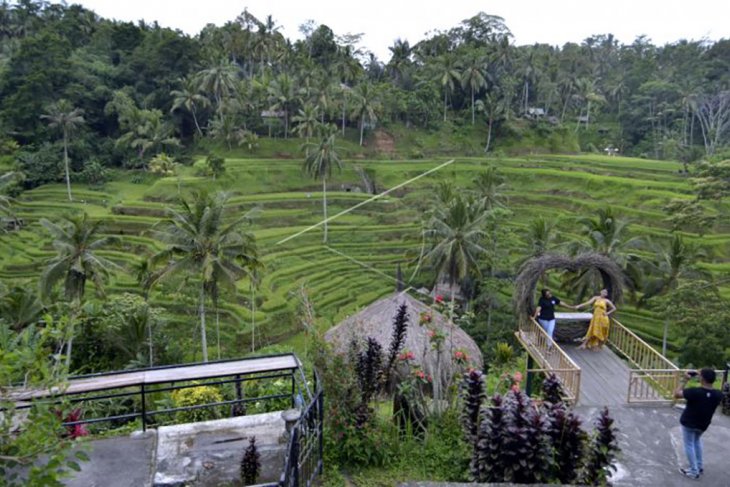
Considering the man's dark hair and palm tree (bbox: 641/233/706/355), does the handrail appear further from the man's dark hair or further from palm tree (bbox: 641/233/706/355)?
palm tree (bbox: 641/233/706/355)

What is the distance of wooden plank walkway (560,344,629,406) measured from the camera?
956 cm

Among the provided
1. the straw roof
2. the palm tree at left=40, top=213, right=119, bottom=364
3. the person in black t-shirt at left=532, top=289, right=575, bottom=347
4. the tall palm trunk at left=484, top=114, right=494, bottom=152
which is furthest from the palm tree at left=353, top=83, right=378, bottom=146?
the person in black t-shirt at left=532, top=289, right=575, bottom=347

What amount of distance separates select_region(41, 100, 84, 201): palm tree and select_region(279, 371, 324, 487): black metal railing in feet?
131

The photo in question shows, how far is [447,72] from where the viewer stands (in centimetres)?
5650

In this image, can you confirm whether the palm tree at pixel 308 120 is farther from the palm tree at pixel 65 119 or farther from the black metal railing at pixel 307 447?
the black metal railing at pixel 307 447

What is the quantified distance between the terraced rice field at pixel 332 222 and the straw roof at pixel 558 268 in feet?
48.7

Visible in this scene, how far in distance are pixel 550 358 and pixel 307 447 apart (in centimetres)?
691

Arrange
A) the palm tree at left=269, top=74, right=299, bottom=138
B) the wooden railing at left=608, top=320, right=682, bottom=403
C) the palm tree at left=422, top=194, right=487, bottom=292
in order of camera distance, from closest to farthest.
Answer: the wooden railing at left=608, top=320, right=682, bottom=403 → the palm tree at left=422, top=194, right=487, bottom=292 → the palm tree at left=269, top=74, right=299, bottom=138

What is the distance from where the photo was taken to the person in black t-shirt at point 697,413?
671cm

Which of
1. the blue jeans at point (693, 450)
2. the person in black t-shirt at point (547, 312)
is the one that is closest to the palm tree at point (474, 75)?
the person in black t-shirt at point (547, 312)

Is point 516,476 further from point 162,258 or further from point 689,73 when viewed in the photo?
point 689,73

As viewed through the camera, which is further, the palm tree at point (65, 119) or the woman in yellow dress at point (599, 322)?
the palm tree at point (65, 119)

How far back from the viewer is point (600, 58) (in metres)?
84.2

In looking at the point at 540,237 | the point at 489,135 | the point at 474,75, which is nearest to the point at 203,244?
the point at 540,237
